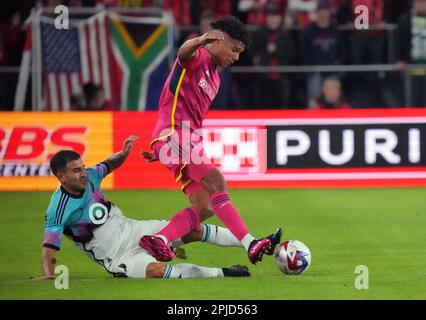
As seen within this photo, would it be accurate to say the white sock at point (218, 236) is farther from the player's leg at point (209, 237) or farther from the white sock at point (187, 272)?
the white sock at point (187, 272)

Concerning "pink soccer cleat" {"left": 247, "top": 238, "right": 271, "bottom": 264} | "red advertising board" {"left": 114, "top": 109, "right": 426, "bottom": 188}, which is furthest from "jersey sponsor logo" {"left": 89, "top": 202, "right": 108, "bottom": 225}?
"red advertising board" {"left": 114, "top": 109, "right": 426, "bottom": 188}

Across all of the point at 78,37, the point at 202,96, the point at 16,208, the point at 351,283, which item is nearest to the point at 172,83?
the point at 202,96

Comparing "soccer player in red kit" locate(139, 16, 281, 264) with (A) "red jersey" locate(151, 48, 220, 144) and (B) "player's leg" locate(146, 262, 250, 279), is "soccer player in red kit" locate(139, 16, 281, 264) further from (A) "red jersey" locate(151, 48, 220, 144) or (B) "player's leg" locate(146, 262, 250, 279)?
(B) "player's leg" locate(146, 262, 250, 279)

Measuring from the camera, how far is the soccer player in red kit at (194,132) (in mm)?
9141

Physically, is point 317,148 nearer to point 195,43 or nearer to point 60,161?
point 195,43

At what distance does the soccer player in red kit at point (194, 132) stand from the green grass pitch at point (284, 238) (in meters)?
0.56

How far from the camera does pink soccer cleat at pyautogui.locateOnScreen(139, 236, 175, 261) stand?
8.81 meters

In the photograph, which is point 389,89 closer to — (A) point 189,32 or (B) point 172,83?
(A) point 189,32

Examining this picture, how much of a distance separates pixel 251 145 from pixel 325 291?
702cm

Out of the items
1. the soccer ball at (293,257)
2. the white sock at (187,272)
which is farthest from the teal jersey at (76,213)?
the soccer ball at (293,257)

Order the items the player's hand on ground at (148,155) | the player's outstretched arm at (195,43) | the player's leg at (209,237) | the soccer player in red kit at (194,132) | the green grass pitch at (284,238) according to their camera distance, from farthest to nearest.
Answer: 1. the player's leg at (209,237)
2. the player's hand on ground at (148,155)
3. the soccer player in red kit at (194,132)
4. the player's outstretched arm at (195,43)
5. the green grass pitch at (284,238)

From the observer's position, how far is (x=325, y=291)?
8391 millimetres

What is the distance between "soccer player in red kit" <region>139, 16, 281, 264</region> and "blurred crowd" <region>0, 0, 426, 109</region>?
281 inches

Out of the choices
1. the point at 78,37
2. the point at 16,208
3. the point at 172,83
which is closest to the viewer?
the point at 172,83
